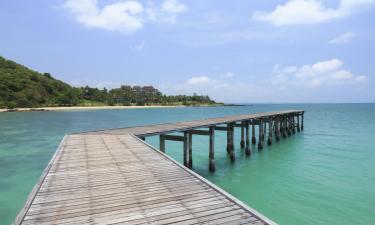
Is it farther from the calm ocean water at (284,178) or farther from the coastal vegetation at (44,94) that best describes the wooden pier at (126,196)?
the coastal vegetation at (44,94)

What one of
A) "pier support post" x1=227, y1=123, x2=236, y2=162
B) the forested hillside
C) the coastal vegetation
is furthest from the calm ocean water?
the coastal vegetation

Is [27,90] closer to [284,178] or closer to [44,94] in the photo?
[44,94]

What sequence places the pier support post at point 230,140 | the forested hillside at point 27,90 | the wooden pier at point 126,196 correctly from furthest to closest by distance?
the forested hillside at point 27,90 < the pier support post at point 230,140 < the wooden pier at point 126,196

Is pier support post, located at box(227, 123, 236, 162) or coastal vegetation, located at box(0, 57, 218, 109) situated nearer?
pier support post, located at box(227, 123, 236, 162)

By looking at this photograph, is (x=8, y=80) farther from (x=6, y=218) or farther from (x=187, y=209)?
(x=187, y=209)

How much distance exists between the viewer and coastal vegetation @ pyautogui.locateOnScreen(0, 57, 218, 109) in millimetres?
87250

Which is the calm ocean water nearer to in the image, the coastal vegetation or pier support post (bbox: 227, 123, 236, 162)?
pier support post (bbox: 227, 123, 236, 162)

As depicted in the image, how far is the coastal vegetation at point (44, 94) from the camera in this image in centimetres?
8725

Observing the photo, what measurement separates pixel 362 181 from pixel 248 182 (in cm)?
560

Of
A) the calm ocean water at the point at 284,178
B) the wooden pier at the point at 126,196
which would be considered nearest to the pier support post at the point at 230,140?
the calm ocean water at the point at 284,178

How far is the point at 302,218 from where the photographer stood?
9.32 m

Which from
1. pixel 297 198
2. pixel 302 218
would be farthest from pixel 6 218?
pixel 297 198

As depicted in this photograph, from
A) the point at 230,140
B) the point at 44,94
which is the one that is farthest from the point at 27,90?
the point at 230,140

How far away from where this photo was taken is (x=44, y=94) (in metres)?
101
